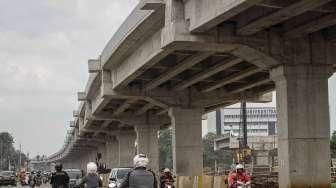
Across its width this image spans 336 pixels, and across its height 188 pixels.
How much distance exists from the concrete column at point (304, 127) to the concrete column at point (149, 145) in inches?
1226

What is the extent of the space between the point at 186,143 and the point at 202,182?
15.0 meters

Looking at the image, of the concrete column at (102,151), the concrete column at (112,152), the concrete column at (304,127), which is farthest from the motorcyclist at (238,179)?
the concrete column at (102,151)

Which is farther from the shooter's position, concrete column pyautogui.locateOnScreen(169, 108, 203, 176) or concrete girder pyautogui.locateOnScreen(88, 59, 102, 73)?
concrete girder pyautogui.locateOnScreen(88, 59, 102, 73)

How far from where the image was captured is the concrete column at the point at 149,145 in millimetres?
57656

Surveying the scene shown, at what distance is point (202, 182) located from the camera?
98.2 feet

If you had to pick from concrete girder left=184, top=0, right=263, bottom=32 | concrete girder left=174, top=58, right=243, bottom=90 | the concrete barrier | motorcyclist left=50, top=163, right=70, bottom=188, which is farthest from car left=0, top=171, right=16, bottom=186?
motorcyclist left=50, top=163, right=70, bottom=188

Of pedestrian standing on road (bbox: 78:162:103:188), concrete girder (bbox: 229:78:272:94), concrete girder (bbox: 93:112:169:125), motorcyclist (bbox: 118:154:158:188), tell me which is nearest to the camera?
motorcyclist (bbox: 118:154:158:188)

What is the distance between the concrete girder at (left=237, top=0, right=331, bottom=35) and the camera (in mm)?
21312

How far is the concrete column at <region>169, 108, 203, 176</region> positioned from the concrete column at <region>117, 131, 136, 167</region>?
2688 cm

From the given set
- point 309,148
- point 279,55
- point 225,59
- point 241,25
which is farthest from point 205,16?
point 225,59

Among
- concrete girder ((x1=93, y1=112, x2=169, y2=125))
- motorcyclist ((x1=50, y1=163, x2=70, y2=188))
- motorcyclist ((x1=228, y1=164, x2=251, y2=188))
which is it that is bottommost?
motorcyclist ((x1=228, y1=164, x2=251, y2=188))

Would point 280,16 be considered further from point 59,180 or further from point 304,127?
point 59,180

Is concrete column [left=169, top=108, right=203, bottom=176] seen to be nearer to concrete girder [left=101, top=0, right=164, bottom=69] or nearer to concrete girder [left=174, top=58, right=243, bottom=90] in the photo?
concrete girder [left=174, top=58, right=243, bottom=90]

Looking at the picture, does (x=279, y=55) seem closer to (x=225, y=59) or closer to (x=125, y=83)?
(x=225, y=59)
